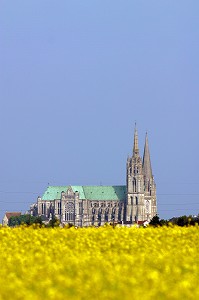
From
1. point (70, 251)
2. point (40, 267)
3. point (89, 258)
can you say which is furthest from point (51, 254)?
point (40, 267)

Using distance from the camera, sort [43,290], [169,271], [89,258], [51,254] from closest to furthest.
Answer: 1. [43,290]
2. [169,271]
3. [89,258]
4. [51,254]

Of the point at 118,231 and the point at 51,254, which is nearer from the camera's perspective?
the point at 51,254

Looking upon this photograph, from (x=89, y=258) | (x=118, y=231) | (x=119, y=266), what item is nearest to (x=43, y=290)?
(x=119, y=266)

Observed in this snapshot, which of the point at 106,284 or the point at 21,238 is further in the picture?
the point at 21,238

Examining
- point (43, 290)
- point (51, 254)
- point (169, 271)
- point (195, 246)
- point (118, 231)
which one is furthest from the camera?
point (118, 231)

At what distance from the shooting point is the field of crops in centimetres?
1177

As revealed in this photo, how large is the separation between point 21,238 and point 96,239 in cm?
135

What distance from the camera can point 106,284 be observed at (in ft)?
41.3

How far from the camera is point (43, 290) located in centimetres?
1202

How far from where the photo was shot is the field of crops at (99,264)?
38.6 feet

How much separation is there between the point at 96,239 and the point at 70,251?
3.09 metres

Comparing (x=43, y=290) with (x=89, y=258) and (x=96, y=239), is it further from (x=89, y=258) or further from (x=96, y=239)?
(x=96, y=239)

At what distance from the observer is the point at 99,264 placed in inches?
587

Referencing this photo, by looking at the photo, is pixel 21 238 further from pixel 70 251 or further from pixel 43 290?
pixel 43 290
